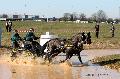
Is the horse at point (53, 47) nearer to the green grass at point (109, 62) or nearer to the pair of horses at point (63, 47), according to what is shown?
the pair of horses at point (63, 47)

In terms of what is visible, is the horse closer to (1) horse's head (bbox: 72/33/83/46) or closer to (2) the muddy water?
(2) the muddy water

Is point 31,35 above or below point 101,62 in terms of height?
above

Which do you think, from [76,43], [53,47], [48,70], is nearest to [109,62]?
[76,43]

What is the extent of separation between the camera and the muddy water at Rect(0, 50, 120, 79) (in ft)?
56.4

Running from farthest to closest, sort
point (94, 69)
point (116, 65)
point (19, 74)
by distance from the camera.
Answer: point (116, 65) → point (94, 69) → point (19, 74)

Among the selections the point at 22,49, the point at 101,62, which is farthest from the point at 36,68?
the point at 101,62

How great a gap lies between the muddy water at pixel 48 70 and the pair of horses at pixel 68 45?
55cm

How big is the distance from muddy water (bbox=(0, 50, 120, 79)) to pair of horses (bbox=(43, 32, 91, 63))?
0.55 meters

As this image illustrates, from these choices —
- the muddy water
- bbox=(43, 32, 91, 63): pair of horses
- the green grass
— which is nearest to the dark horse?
bbox=(43, 32, 91, 63): pair of horses

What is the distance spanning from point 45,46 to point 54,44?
56 centimetres

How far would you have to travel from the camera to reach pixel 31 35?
74.7 ft

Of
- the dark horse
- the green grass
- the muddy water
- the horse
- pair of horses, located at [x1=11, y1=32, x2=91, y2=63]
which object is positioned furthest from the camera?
the horse

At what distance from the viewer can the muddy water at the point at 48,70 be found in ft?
56.4

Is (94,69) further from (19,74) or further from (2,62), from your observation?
(2,62)
